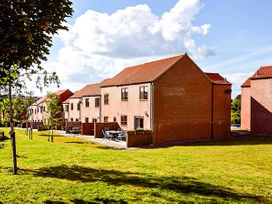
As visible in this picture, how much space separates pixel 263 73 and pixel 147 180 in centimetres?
3381

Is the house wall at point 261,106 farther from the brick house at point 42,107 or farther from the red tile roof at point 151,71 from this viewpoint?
the brick house at point 42,107

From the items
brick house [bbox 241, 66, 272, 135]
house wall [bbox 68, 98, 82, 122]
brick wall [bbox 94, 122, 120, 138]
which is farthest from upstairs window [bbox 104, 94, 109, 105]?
brick house [bbox 241, 66, 272, 135]

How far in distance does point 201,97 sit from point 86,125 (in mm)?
18067

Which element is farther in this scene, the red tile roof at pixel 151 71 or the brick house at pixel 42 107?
the brick house at pixel 42 107

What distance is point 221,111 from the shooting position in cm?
3925

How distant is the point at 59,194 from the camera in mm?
10445

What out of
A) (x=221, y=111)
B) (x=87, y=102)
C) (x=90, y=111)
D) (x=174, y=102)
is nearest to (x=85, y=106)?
(x=87, y=102)

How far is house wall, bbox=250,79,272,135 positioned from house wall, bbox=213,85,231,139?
13.9 ft

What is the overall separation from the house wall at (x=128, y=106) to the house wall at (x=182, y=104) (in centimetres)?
142

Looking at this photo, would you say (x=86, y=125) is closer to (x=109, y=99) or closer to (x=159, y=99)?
(x=109, y=99)

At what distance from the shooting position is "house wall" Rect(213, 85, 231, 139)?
38.5 m

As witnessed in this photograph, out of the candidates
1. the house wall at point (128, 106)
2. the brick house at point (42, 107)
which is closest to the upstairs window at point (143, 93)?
the house wall at point (128, 106)

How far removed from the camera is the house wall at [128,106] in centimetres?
3400

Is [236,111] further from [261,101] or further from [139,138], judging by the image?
[139,138]
